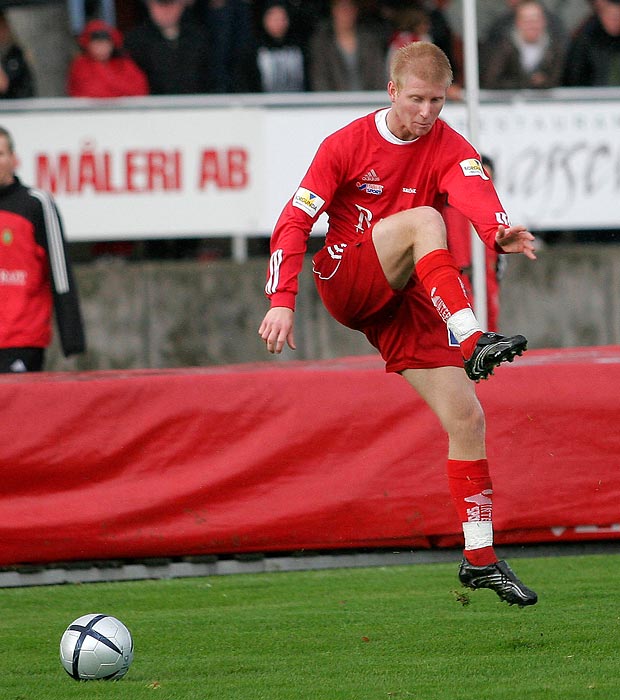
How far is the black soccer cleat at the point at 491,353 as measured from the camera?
5156mm

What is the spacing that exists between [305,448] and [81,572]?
1285mm

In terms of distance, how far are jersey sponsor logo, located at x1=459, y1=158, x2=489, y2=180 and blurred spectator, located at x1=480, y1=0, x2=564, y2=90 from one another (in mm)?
6447

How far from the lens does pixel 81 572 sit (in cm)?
723

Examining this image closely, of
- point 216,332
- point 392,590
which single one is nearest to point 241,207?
point 216,332

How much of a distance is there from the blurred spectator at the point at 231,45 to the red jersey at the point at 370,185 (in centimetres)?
612

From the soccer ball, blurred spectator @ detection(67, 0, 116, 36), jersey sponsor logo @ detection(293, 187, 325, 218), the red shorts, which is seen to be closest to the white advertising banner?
blurred spectator @ detection(67, 0, 116, 36)

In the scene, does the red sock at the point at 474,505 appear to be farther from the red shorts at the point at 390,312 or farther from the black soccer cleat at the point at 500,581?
the red shorts at the point at 390,312

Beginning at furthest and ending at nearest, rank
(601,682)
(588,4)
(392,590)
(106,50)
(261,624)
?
(588,4) < (106,50) < (392,590) < (261,624) < (601,682)

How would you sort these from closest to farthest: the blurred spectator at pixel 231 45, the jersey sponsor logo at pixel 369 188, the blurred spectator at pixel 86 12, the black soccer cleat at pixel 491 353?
the black soccer cleat at pixel 491 353
the jersey sponsor logo at pixel 369 188
the blurred spectator at pixel 231 45
the blurred spectator at pixel 86 12

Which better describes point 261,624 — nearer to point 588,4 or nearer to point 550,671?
point 550,671

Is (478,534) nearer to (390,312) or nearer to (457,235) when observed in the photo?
(390,312)

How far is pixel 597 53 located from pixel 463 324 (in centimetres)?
761

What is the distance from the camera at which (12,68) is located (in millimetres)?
11648

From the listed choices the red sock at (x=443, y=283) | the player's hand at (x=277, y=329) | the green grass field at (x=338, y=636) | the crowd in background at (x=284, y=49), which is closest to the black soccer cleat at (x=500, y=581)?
the green grass field at (x=338, y=636)
